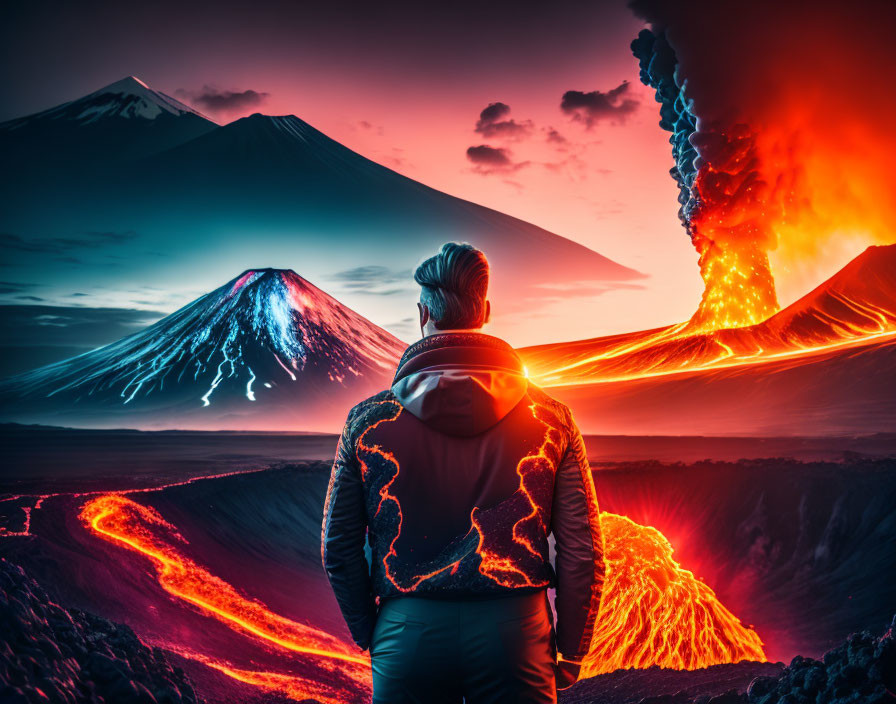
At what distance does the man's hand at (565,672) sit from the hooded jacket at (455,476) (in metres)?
0.21

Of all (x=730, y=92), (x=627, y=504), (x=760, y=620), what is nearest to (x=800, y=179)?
(x=730, y=92)

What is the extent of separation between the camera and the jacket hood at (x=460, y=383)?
1.10m

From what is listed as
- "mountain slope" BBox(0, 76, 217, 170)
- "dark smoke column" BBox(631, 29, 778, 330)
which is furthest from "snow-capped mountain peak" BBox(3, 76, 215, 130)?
"dark smoke column" BBox(631, 29, 778, 330)

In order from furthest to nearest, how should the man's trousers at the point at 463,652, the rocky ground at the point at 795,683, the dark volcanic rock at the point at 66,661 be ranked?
the rocky ground at the point at 795,683, the dark volcanic rock at the point at 66,661, the man's trousers at the point at 463,652

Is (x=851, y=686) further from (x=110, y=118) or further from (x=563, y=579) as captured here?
(x=110, y=118)

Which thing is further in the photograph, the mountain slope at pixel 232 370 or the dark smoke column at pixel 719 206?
the mountain slope at pixel 232 370

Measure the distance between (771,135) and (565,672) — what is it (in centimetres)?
1130

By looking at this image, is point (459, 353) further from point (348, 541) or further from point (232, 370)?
point (232, 370)

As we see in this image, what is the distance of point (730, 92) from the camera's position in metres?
10.8

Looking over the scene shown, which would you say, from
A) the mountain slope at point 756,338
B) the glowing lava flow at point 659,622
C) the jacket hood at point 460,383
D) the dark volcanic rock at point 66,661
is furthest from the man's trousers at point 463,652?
the mountain slope at point 756,338

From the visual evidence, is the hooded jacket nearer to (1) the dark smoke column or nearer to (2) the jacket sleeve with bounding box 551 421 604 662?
(2) the jacket sleeve with bounding box 551 421 604 662

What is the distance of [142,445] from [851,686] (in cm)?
1710

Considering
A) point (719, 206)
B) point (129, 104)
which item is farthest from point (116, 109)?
point (719, 206)

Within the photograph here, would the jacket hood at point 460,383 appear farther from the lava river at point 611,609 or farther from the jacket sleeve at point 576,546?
the lava river at point 611,609
